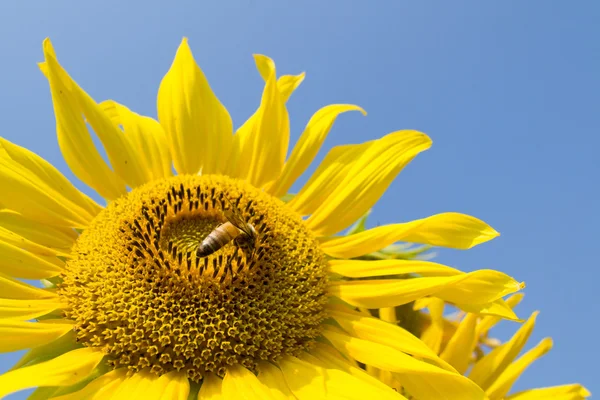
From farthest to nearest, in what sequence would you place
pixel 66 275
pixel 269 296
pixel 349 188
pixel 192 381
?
pixel 349 188, pixel 66 275, pixel 269 296, pixel 192 381

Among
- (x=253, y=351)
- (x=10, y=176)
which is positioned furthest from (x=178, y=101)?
(x=253, y=351)

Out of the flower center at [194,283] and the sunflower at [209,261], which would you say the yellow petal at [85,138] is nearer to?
the sunflower at [209,261]

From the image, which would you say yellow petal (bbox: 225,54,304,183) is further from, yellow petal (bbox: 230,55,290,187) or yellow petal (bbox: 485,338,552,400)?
yellow petal (bbox: 485,338,552,400)

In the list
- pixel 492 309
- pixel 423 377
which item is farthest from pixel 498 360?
pixel 423 377

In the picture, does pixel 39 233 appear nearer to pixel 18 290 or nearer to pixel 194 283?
pixel 18 290

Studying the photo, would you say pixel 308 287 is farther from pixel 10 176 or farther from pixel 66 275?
pixel 10 176

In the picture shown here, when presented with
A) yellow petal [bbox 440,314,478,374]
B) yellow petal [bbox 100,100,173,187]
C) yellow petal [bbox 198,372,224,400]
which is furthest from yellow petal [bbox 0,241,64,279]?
yellow petal [bbox 440,314,478,374]
